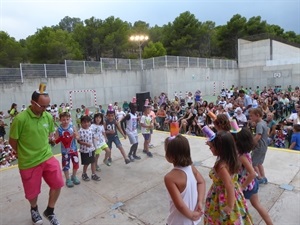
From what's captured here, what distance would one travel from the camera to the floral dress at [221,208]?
2162 mm

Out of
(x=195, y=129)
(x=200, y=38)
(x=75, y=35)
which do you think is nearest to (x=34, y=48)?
A: (x=75, y=35)

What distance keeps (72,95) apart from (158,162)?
637 inches

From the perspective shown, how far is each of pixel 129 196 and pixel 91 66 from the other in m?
18.7

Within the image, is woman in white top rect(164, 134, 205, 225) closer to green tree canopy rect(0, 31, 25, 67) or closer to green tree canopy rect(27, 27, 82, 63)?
green tree canopy rect(0, 31, 25, 67)

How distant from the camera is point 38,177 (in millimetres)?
3014

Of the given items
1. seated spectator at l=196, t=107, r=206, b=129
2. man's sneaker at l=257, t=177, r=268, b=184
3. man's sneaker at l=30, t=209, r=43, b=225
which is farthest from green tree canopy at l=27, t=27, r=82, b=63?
man's sneaker at l=257, t=177, r=268, b=184

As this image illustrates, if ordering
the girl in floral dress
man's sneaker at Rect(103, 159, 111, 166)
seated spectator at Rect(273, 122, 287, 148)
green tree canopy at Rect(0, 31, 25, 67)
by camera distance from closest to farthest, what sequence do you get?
the girl in floral dress → man's sneaker at Rect(103, 159, 111, 166) → seated spectator at Rect(273, 122, 287, 148) → green tree canopy at Rect(0, 31, 25, 67)

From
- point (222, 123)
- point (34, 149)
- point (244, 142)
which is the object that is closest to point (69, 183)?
point (34, 149)

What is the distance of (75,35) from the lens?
3812 cm

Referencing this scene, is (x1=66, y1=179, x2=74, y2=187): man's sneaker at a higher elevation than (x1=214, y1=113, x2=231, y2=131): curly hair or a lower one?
lower

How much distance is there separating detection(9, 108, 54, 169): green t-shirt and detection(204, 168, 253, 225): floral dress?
83.8 inches

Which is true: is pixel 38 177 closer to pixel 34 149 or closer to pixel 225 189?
pixel 34 149

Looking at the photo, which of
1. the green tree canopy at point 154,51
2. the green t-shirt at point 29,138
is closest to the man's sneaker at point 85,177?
the green t-shirt at point 29,138

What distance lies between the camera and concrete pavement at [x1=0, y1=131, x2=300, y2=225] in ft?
11.1
